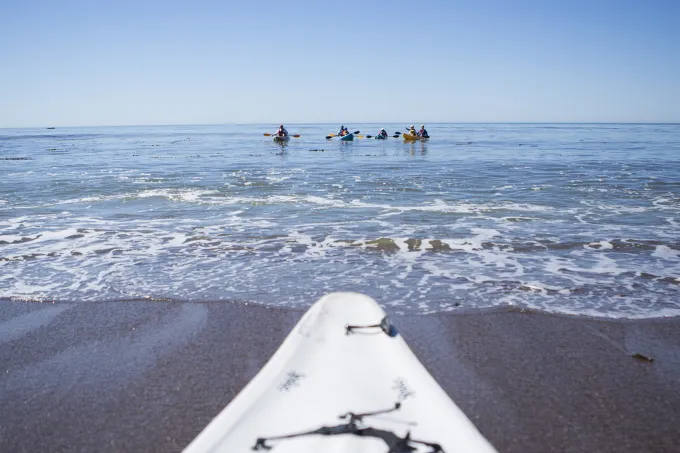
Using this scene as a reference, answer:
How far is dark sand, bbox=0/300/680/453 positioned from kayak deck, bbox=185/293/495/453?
0.63 metres

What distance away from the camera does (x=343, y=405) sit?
314 cm

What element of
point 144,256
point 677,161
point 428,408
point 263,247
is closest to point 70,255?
point 144,256

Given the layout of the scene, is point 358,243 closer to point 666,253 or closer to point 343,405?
point 666,253

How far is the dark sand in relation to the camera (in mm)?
3422

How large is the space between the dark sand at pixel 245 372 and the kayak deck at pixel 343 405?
2.06ft

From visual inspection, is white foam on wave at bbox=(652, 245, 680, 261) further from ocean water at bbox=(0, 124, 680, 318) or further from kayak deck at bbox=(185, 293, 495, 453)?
kayak deck at bbox=(185, 293, 495, 453)

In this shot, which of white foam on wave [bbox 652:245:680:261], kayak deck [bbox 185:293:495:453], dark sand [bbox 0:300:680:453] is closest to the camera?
kayak deck [bbox 185:293:495:453]

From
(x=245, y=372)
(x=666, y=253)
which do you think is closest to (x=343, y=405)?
(x=245, y=372)

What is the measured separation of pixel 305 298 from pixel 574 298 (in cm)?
374

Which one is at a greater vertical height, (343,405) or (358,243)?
(343,405)

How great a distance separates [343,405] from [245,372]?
4.90ft

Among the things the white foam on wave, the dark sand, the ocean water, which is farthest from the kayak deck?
the white foam on wave

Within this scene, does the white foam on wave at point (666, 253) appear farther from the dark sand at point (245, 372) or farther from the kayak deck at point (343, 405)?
the kayak deck at point (343, 405)

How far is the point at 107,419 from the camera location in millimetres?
3621
